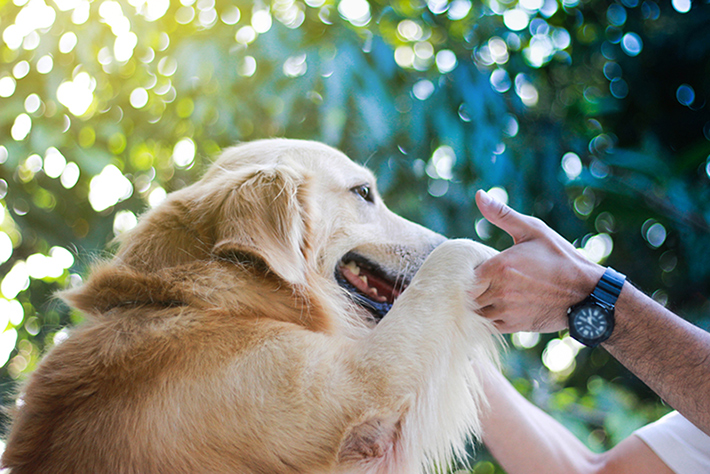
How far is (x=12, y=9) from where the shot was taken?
7.12 ft

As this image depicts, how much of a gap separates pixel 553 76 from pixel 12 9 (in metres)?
2.91

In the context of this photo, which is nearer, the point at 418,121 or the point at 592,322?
the point at 592,322

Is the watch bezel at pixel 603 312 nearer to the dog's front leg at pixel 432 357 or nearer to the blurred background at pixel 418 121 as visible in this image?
the dog's front leg at pixel 432 357

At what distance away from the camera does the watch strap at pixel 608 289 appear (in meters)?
1.27

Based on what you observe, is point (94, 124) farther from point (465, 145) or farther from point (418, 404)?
point (418, 404)

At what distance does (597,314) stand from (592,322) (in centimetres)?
3

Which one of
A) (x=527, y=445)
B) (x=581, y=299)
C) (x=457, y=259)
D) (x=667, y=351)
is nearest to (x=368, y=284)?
(x=457, y=259)

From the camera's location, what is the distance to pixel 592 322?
127 cm

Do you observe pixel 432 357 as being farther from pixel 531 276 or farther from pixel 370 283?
pixel 370 283

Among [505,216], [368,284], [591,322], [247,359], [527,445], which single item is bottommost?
[527,445]

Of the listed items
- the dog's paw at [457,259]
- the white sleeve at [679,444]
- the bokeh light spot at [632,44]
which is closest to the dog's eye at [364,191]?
the dog's paw at [457,259]

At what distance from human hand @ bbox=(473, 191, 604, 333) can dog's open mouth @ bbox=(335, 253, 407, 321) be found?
1.53ft

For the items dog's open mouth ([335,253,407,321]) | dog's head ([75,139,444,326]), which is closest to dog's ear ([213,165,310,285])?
dog's head ([75,139,444,326])

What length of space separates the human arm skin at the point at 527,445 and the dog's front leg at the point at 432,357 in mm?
395
